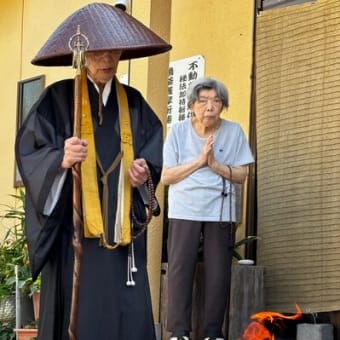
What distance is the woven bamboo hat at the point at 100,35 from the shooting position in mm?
4805

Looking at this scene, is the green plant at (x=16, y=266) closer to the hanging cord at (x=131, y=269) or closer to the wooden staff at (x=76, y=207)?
the hanging cord at (x=131, y=269)

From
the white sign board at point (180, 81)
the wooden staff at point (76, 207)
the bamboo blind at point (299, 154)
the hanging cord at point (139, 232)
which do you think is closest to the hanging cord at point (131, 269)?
the hanging cord at point (139, 232)

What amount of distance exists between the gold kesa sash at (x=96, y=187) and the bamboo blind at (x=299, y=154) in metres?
1.97

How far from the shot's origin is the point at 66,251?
4.94m


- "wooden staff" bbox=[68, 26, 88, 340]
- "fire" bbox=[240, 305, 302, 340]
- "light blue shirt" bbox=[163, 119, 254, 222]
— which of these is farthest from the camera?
"light blue shirt" bbox=[163, 119, 254, 222]

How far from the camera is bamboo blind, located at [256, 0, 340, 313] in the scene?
6633 millimetres

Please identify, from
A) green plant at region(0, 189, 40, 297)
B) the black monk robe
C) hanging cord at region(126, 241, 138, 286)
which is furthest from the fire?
green plant at region(0, 189, 40, 297)

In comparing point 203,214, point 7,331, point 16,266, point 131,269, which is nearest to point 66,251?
point 131,269

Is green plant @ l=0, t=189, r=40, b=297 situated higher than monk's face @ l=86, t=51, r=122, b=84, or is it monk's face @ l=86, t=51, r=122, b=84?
monk's face @ l=86, t=51, r=122, b=84

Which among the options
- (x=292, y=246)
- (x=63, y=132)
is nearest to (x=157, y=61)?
(x=292, y=246)

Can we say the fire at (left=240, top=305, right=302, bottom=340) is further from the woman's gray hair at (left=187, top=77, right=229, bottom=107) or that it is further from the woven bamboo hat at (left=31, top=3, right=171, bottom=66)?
the woven bamboo hat at (left=31, top=3, right=171, bottom=66)

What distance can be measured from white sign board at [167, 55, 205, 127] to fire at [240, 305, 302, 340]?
7.23ft

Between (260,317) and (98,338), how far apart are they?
198 centimetres

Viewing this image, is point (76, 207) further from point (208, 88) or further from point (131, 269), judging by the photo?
point (208, 88)
